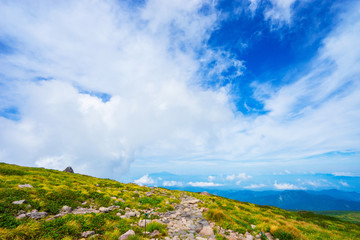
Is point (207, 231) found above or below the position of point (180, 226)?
below

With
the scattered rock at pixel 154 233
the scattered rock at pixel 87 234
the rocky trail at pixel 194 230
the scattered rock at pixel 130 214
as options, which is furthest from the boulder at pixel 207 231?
the scattered rock at pixel 87 234

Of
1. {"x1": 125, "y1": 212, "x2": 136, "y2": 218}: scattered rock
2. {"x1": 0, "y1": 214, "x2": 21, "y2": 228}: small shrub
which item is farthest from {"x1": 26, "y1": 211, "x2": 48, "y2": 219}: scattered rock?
{"x1": 125, "y1": 212, "x2": 136, "y2": 218}: scattered rock

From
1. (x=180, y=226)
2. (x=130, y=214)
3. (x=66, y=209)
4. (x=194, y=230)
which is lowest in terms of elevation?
(x=194, y=230)

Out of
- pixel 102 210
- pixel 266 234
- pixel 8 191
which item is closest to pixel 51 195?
pixel 8 191

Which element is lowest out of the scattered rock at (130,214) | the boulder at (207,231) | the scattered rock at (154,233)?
the boulder at (207,231)

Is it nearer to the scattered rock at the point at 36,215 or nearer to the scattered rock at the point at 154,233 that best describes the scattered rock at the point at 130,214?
the scattered rock at the point at 154,233

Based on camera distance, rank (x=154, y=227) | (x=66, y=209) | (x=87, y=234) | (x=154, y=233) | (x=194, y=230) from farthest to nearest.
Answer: (x=66, y=209) → (x=194, y=230) → (x=154, y=227) → (x=154, y=233) → (x=87, y=234)

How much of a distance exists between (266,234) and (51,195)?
1558 centimetres

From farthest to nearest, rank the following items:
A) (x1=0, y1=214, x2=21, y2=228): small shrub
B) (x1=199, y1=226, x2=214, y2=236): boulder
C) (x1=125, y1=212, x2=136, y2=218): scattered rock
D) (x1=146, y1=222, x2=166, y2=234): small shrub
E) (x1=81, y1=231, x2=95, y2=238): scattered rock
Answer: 1. (x1=125, y1=212, x2=136, y2=218): scattered rock
2. (x1=199, y1=226, x2=214, y2=236): boulder
3. (x1=146, y1=222, x2=166, y2=234): small shrub
4. (x1=81, y1=231, x2=95, y2=238): scattered rock
5. (x1=0, y1=214, x2=21, y2=228): small shrub

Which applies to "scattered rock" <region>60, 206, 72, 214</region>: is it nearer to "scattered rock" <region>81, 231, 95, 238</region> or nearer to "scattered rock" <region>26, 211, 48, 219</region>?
"scattered rock" <region>26, 211, 48, 219</region>

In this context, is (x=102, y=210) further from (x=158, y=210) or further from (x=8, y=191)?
(x=8, y=191)

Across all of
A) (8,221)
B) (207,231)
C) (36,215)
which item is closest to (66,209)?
(36,215)

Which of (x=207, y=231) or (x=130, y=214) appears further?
(x=130, y=214)

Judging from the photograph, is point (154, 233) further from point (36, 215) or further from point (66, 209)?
point (36, 215)
